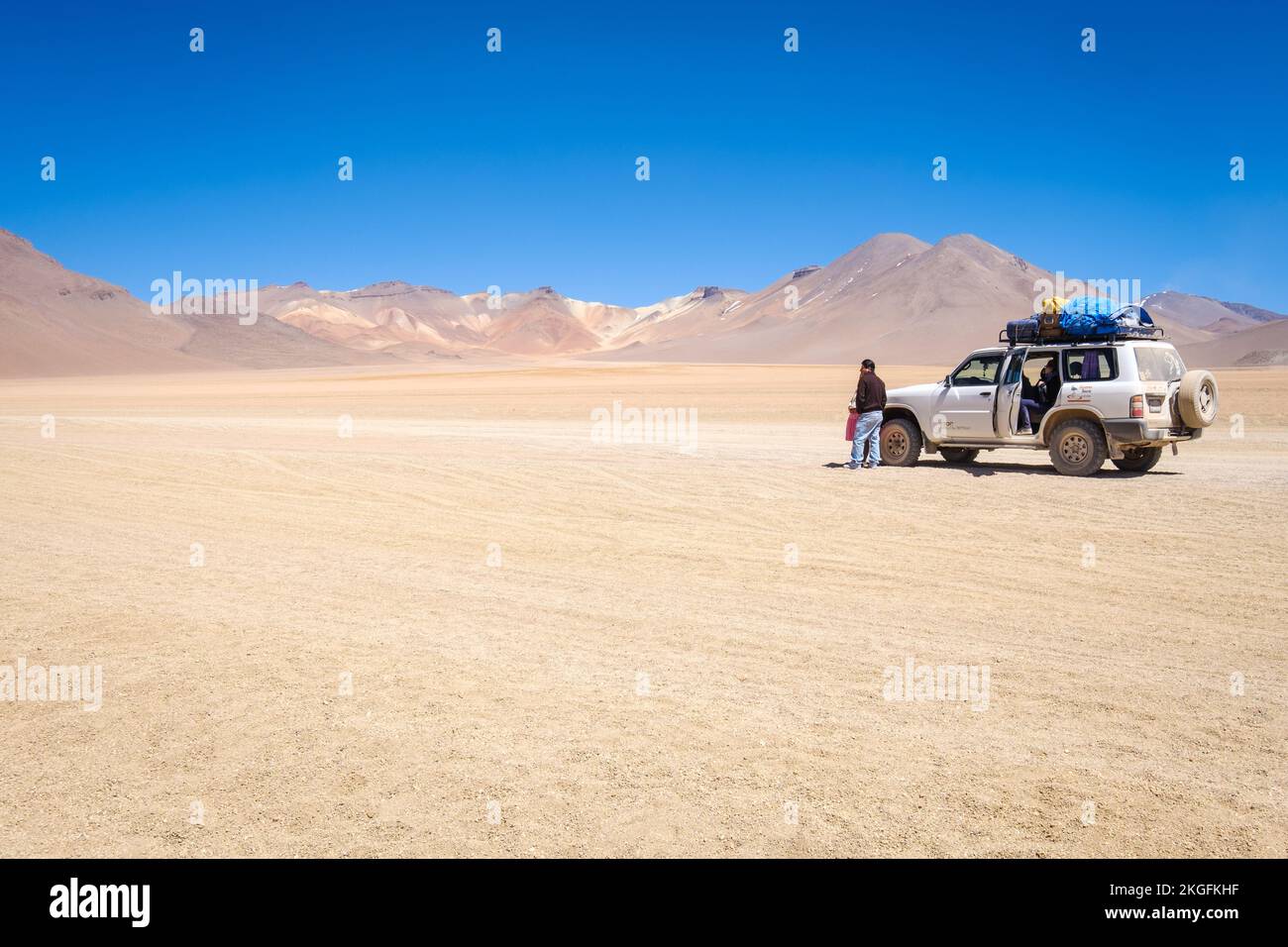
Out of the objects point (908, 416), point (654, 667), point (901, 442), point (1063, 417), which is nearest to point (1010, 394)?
point (1063, 417)

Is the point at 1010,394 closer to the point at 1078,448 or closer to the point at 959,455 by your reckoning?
the point at 1078,448

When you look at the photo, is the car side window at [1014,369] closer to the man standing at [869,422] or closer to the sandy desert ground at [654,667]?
the sandy desert ground at [654,667]

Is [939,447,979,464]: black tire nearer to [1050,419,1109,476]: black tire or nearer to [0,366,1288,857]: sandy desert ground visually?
[1050,419,1109,476]: black tire

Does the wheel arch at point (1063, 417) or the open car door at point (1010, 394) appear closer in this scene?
the wheel arch at point (1063, 417)

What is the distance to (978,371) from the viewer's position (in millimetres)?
17266

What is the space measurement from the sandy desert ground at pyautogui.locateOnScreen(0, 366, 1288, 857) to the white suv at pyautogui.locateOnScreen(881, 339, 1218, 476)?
36.4 inches

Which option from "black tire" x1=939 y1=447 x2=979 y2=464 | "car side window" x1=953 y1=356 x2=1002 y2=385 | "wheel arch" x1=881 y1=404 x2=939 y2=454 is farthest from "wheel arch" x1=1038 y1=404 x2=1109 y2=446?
"black tire" x1=939 y1=447 x2=979 y2=464

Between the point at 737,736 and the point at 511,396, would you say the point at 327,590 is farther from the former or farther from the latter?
the point at 511,396

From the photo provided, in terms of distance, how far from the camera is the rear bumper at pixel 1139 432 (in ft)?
48.5

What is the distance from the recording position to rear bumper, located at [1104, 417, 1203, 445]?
48.5 ft

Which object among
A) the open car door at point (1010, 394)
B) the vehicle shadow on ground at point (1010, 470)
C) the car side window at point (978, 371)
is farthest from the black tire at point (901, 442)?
the open car door at point (1010, 394)

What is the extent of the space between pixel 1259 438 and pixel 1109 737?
71.3 feet

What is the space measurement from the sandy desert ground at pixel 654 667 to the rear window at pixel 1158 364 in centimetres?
170
